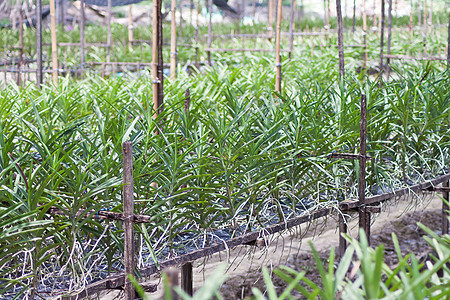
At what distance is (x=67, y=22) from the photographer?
648 inches

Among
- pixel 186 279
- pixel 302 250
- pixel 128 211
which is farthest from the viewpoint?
pixel 302 250

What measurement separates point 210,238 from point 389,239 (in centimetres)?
214

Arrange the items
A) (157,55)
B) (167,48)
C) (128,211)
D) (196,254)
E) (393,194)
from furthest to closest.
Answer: (167,48) < (393,194) < (157,55) < (196,254) < (128,211)

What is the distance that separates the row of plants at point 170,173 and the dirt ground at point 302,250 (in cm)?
33

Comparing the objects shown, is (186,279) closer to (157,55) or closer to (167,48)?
(157,55)

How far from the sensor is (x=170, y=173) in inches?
71.1

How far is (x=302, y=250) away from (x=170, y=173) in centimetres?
184

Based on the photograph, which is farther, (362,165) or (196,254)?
(362,165)

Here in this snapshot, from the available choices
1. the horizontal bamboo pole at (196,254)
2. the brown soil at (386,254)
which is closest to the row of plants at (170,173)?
the horizontal bamboo pole at (196,254)

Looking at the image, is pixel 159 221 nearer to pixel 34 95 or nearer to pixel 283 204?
pixel 283 204

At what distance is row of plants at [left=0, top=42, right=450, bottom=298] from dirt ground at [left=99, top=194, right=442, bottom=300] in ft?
1.07

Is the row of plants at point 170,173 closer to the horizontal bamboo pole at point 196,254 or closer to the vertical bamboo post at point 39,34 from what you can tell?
the horizontal bamboo pole at point 196,254

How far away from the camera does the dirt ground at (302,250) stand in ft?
9.24

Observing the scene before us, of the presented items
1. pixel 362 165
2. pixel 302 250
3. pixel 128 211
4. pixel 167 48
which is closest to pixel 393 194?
pixel 362 165
